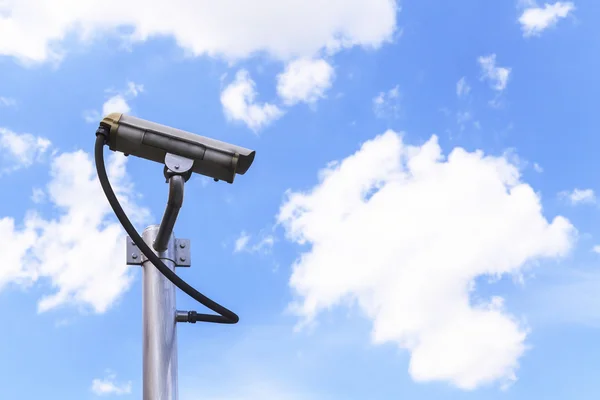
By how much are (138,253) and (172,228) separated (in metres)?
0.16

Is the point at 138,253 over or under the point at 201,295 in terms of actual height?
over

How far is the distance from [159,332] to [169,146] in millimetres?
594

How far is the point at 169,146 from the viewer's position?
259cm

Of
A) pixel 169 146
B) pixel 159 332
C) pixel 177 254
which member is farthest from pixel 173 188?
pixel 159 332

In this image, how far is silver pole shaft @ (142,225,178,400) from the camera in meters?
2.46

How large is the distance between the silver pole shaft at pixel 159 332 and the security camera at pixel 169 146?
28 cm

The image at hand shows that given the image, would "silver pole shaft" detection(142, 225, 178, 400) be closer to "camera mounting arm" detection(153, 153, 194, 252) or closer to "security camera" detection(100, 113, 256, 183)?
"camera mounting arm" detection(153, 153, 194, 252)

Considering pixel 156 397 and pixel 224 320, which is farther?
pixel 224 320

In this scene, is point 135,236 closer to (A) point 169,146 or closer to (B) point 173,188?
(B) point 173,188

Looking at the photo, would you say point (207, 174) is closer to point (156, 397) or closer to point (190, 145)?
point (190, 145)

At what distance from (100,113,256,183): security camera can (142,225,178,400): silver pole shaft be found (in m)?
0.28

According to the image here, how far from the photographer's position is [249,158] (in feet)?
8.57

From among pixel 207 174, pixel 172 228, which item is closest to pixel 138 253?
pixel 172 228

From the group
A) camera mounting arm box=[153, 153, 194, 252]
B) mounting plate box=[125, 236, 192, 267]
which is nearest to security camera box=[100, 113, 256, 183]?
camera mounting arm box=[153, 153, 194, 252]
